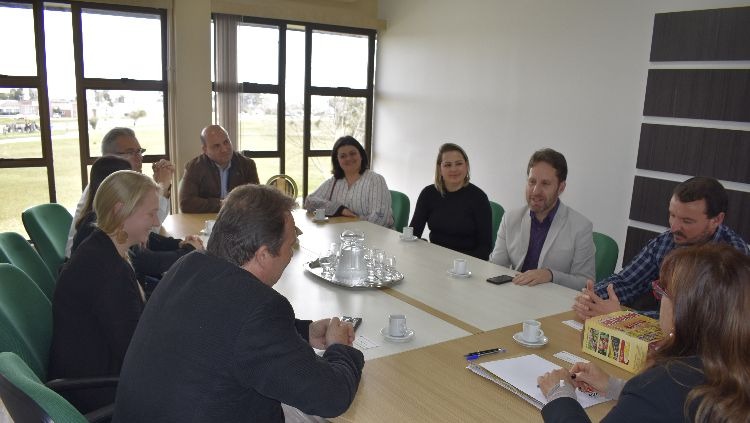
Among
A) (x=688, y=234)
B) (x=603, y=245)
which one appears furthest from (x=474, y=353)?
(x=603, y=245)

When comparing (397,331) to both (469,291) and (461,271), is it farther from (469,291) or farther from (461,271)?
(461,271)

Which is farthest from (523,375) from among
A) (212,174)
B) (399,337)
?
(212,174)

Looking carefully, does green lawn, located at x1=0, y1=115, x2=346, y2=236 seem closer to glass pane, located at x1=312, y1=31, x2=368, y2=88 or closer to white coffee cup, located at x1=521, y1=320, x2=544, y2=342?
glass pane, located at x1=312, y1=31, x2=368, y2=88

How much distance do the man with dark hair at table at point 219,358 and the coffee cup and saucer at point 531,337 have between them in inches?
29.4

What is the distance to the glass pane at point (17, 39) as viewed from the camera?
4.76 m

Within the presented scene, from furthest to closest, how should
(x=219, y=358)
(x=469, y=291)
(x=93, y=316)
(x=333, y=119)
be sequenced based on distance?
(x=333, y=119) → (x=469, y=291) → (x=93, y=316) → (x=219, y=358)

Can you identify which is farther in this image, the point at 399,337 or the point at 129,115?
the point at 129,115

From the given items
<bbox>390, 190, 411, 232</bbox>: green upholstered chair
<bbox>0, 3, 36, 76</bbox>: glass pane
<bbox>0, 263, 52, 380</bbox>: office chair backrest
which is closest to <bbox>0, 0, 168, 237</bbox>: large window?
<bbox>0, 3, 36, 76</bbox>: glass pane

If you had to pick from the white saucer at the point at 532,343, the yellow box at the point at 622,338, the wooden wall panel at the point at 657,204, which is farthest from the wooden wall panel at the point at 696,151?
the white saucer at the point at 532,343

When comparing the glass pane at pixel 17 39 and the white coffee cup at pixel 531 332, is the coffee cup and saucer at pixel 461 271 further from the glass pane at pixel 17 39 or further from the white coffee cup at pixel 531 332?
the glass pane at pixel 17 39

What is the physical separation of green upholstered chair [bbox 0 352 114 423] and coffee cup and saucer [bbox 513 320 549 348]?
51.3 inches

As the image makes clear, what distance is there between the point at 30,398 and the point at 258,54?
5.19 m

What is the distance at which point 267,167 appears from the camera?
20.7 feet

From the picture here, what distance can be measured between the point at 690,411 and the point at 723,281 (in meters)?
0.25
